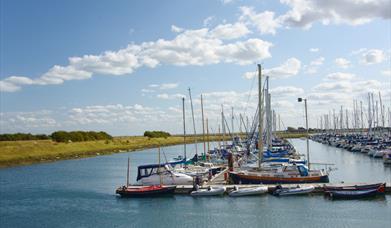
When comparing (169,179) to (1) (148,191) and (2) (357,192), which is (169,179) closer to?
(1) (148,191)

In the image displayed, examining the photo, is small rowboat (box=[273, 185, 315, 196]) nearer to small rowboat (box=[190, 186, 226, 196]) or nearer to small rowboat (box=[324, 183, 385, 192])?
small rowboat (box=[324, 183, 385, 192])

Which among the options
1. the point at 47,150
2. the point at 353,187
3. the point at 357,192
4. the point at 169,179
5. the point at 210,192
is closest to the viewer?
the point at 357,192

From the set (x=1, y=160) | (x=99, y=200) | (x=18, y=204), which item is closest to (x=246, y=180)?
(x=99, y=200)

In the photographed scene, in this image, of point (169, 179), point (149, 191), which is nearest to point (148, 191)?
point (149, 191)

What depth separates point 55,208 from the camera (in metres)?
40.7

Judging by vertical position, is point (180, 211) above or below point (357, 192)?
below

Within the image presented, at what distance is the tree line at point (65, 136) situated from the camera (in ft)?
429

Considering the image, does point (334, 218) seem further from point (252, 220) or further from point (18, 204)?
point (18, 204)

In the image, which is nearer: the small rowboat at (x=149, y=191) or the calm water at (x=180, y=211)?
the calm water at (x=180, y=211)

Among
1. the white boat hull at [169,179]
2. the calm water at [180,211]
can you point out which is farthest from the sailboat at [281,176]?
the white boat hull at [169,179]

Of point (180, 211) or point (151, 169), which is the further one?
point (151, 169)

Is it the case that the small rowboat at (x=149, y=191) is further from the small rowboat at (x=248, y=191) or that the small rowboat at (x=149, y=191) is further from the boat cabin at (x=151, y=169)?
the small rowboat at (x=248, y=191)

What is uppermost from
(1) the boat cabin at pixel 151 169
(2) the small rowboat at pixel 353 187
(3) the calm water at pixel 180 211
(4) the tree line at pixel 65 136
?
(4) the tree line at pixel 65 136

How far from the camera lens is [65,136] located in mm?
131375
